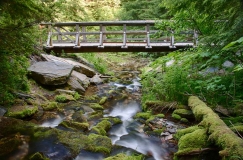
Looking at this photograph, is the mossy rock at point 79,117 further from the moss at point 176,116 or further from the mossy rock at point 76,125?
the moss at point 176,116

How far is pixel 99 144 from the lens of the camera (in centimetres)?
379

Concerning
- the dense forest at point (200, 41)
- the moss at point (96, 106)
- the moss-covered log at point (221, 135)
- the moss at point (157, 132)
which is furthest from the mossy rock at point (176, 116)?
the moss at point (96, 106)

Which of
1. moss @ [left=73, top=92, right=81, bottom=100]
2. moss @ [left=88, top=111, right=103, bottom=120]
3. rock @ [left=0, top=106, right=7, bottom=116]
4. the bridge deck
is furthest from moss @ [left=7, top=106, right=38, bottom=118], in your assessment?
the bridge deck

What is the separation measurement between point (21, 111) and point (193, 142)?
3.84m

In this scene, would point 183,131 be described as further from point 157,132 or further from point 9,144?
point 9,144

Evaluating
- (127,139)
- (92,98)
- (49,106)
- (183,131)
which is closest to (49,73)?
(92,98)

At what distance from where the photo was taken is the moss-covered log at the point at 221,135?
8.15 feet

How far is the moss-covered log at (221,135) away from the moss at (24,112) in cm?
375

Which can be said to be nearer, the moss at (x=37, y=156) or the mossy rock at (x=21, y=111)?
the moss at (x=37, y=156)

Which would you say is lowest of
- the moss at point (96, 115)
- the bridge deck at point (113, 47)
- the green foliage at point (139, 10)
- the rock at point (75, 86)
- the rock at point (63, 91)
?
the moss at point (96, 115)

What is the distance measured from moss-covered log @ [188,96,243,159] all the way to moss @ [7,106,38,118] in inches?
148

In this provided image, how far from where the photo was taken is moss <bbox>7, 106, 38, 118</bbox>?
474cm

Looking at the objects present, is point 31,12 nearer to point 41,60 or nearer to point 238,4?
point 238,4

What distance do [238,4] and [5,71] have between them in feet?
14.4
